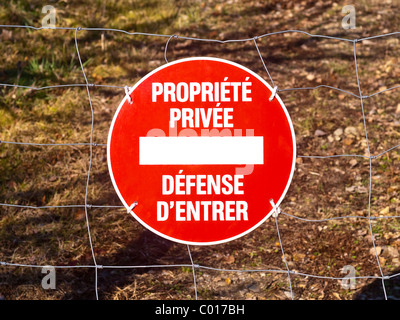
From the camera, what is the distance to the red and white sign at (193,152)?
257 centimetres

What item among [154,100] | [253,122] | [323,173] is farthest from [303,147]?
[154,100]

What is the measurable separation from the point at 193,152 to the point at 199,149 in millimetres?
36

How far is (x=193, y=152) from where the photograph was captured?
2.57 meters

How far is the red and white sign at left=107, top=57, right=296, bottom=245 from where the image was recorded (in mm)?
2566

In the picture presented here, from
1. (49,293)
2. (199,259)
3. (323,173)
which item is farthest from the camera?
(323,173)

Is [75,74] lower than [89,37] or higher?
lower

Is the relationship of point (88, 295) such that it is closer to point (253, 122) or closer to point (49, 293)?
point (49, 293)

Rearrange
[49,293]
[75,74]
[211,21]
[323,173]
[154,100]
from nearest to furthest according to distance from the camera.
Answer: [154,100]
[49,293]
[323,173]
[75,74]
[211,21]

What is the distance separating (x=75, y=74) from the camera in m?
4.86

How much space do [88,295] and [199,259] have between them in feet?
2.57

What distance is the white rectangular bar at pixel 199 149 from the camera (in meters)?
2.57

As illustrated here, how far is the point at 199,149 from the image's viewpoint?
101 inches
